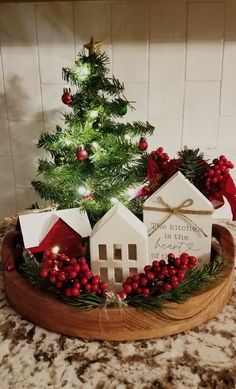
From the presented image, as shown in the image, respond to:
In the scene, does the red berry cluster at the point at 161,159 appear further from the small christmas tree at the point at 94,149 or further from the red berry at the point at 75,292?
the red berry at the point at 75,292

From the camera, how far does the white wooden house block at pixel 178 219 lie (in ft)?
2.33

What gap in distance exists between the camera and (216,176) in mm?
748

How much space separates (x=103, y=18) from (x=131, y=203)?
0.58 m

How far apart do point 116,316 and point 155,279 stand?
9 cm

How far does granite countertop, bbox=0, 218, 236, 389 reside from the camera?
1.92 feet

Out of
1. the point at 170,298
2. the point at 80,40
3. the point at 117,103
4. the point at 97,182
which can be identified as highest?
the point at 80,40

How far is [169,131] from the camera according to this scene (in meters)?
1.23

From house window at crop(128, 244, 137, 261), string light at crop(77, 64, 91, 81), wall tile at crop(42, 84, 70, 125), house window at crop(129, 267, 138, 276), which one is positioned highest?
string light at crop(77, 64, 91, 81)

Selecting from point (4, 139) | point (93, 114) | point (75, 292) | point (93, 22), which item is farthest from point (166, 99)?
point (75, 292)

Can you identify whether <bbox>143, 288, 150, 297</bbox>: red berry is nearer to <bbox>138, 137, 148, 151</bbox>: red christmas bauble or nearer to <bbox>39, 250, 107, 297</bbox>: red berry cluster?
<bbox>39, 250, 107, 297</bbox>: red berry cluster

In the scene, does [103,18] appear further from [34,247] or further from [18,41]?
[34,247]

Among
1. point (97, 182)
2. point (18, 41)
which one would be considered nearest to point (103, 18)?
point (18, 41)

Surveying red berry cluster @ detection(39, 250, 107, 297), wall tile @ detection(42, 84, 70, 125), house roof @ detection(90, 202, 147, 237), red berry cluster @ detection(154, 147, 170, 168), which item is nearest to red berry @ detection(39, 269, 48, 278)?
red berry cluster @ detection(39, 250, 107, 297)

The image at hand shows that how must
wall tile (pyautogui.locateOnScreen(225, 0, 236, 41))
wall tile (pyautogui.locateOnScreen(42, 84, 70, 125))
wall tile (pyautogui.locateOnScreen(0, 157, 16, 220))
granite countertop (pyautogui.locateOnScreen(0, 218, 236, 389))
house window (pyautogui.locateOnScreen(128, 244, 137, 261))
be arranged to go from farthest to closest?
wall tile (pyautogui.locateOnScreen(0, 157, 16, 220)), wall tile (pyautogui.locateOnScreen(42, 84, 70, 125)), wall tile (pyautogui.locateOnScreen(225, 0, 236, 41)), house window (pyautogui.locateOnScreen(128, 244, 137, 261)), granite countertop (pyautogui.locateOnScreen(0, 218, 236, 389))
